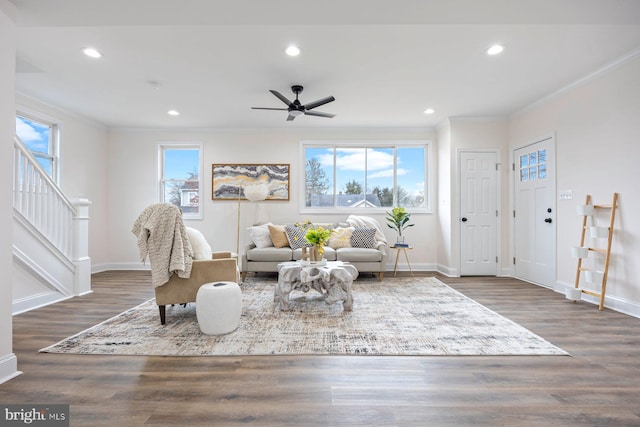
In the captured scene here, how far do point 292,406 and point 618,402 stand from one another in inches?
70.3

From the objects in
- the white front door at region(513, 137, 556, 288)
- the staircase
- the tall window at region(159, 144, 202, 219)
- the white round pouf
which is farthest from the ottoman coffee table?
the tall window at region(159, 144, 202, 219)

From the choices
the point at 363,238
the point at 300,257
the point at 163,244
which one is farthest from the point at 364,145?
the point at 163,244

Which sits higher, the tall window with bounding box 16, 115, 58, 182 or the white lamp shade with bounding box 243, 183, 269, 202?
the tall window with bounding box 16, 115, 58, 182

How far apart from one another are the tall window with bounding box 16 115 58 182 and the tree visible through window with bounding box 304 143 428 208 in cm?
412

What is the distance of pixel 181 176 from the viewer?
236 inches

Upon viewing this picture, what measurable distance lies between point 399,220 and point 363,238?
30.4 inches

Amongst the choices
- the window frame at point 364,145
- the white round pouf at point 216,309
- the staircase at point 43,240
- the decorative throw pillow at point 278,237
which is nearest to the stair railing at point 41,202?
the staircase at point 43,240

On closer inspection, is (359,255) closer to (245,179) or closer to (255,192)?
(255,192)

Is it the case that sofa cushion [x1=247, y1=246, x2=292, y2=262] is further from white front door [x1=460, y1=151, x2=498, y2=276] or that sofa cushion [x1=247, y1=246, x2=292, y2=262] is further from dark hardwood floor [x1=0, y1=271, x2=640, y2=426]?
white front door [x1=460, y1=151, x2=498, y2=276]

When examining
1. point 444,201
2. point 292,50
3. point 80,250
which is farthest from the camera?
point 444,201

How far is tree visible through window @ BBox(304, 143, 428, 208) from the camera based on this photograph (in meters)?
5.88

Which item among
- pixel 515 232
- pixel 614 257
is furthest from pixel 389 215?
pixel 614 257

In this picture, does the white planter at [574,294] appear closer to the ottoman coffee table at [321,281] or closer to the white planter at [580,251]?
the white planter at [580,251]

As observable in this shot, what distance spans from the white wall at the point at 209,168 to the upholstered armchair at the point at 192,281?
285cm
